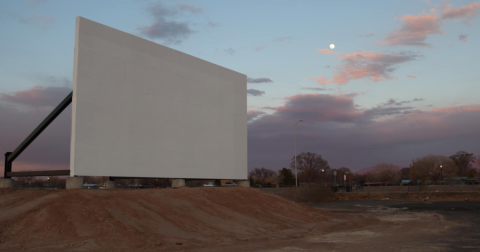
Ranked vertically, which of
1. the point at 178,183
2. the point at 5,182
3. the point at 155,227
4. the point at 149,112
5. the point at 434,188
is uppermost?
the point at 149,112

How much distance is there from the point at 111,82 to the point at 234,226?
969 cm

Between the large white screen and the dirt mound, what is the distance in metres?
1.80

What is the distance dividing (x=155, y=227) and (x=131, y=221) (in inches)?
39.1

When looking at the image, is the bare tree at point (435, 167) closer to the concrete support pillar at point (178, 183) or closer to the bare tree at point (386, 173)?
the bare tree at point (386, 173)

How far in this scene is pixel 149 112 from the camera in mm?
20750

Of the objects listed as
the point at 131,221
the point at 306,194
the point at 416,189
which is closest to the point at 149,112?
the point at 131,221

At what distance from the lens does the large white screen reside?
695 inches

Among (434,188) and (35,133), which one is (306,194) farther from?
(35,133)

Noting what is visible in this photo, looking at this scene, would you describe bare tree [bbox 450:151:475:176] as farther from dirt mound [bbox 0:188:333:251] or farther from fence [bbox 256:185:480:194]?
dirt mound [bbox 0:188:333:251]

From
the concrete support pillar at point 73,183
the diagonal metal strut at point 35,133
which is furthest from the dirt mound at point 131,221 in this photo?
the diagonal metal strut at point 35,133

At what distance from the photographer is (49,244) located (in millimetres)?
11719

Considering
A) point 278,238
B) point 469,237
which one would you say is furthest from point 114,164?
point 469,237

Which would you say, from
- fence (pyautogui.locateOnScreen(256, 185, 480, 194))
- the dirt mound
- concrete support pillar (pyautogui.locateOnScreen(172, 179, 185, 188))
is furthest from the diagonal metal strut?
fence (pyautogui.locateOnScreen(256, 185, 480, 194))

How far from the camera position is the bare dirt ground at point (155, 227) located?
1241 cm
